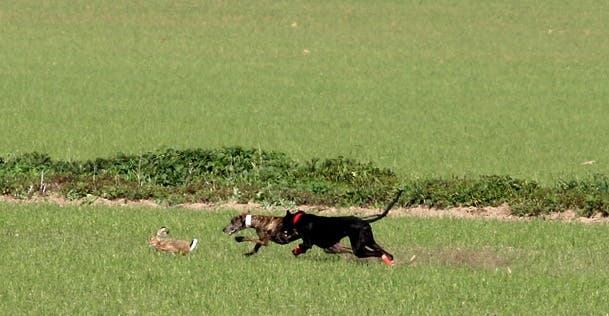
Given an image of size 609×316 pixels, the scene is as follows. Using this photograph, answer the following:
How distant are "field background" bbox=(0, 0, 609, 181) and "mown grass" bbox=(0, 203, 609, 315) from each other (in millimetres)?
7883

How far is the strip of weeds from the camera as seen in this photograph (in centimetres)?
2066

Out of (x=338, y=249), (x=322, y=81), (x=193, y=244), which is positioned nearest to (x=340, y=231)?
(x=338, y=249)

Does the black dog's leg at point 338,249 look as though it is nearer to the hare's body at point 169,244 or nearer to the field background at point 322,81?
the hare's body at point 169,244

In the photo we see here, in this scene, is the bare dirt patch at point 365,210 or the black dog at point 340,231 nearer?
the black dog at point 340,231

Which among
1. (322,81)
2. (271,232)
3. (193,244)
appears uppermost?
(271,232)

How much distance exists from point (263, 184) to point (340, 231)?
7441mm

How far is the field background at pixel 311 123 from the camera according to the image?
44.7 feet

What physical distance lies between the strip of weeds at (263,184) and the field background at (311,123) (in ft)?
4.12

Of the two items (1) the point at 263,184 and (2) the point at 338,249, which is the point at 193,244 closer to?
(2) the point at 338,249

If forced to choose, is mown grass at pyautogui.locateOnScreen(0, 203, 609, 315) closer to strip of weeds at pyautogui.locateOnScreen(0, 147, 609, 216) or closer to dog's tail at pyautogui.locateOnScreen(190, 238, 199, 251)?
dog's tail at pyautogui.locateOnScreen(190, 238, 199, 251)

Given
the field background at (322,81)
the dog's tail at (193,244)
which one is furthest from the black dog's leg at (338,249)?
the field background at (322,81)

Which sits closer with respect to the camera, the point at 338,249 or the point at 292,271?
the point at 292,271

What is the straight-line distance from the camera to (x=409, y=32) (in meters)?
53.2

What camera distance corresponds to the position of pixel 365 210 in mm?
20406
